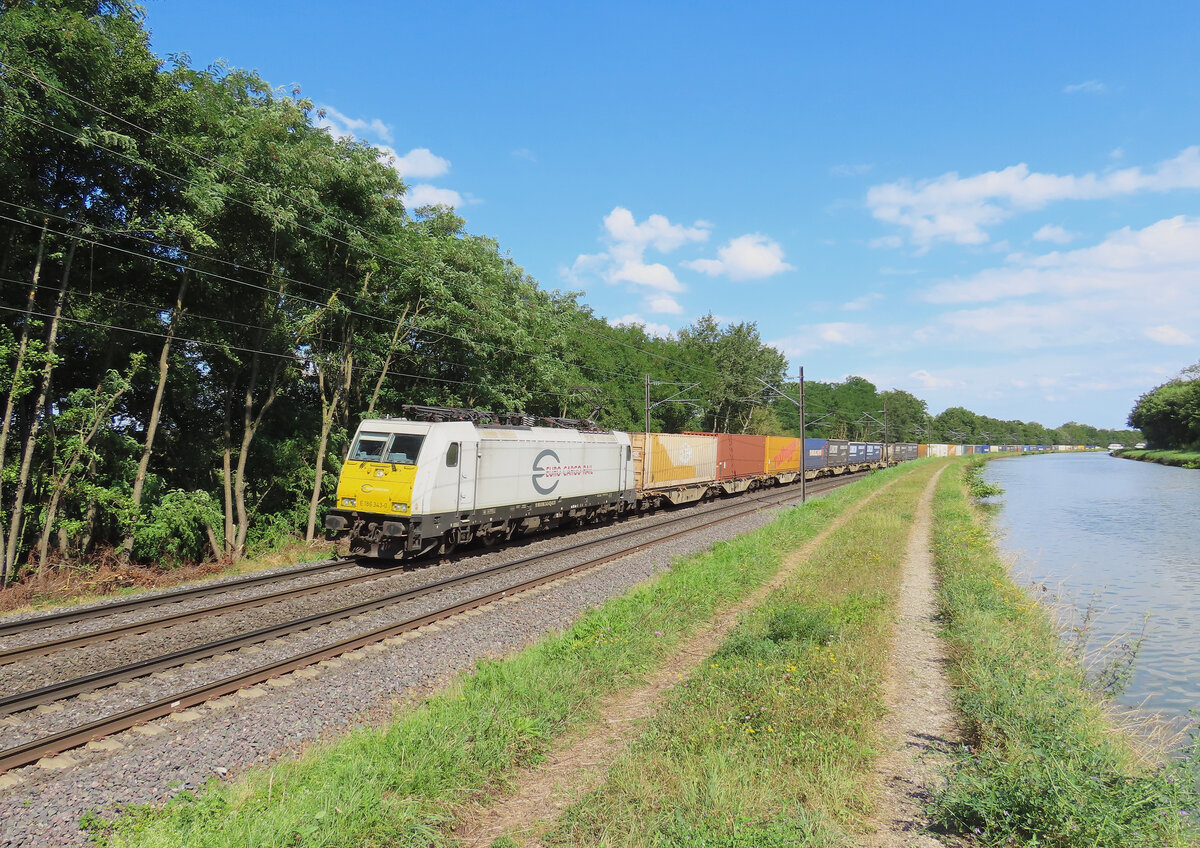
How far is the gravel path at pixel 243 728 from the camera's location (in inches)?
215

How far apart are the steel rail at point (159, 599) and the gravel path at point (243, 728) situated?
14.2 feet

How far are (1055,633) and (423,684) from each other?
1079cm

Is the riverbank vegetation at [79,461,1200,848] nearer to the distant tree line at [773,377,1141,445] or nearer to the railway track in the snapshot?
the railway track

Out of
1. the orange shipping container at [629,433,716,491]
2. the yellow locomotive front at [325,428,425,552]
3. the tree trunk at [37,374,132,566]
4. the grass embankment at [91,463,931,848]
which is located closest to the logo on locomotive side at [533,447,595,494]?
the yellow locomotive front at [325,428,425,552]

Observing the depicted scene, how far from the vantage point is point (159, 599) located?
1210cm

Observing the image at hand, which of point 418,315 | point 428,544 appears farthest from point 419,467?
point 418,315

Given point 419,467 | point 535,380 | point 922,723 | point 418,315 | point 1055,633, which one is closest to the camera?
point 922,723

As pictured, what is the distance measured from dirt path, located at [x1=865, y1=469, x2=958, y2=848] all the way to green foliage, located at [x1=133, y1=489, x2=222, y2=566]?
52.1ft

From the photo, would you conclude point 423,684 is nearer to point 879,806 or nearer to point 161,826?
point 161,826

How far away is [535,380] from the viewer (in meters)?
29.8

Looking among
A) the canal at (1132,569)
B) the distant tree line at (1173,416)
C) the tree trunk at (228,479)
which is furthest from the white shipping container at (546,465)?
the distant tree line at (1173,416)

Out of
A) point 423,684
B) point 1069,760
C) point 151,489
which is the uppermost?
point 151,489

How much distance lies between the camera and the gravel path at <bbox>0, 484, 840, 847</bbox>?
215 inches

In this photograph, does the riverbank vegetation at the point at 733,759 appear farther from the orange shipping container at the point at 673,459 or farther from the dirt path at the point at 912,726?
the orange shipping container at the point at 673,459
